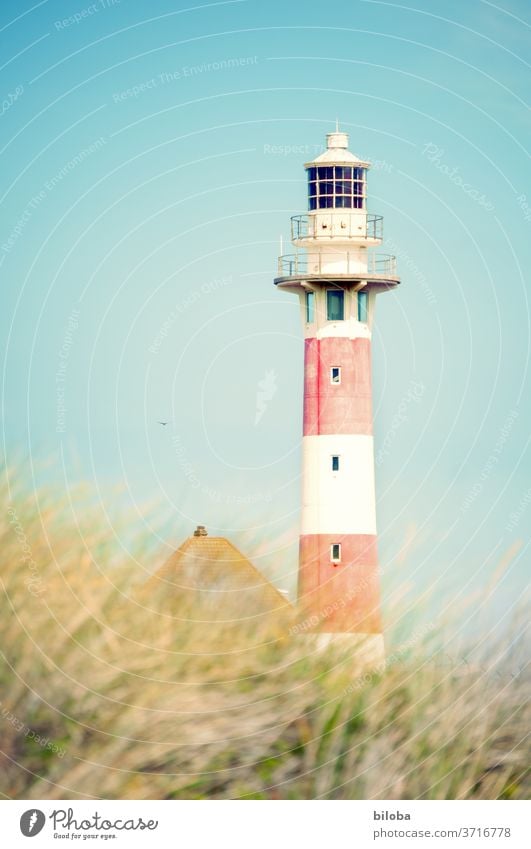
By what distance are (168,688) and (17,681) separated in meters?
1.13

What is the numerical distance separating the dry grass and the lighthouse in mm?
21808

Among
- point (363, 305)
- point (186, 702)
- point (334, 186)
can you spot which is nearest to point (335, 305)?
point (363, 305)

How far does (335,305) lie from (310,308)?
1.79 feet

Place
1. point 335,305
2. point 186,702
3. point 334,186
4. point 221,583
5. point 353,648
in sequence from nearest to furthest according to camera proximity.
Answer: point 186,702 → point 221,583 → point 353,648 → point 334,186 → point 335,305

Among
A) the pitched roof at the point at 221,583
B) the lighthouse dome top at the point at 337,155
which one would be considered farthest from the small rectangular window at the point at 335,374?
the pitched roof at the point at 221,583

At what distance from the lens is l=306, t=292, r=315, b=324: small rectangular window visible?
1588 inches

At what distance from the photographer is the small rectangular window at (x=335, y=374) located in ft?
129

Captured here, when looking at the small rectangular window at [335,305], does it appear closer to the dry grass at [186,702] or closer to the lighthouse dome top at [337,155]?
the lighthouse dome top at [337,155]

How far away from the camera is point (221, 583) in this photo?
569 inches

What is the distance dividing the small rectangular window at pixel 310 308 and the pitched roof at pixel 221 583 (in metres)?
25.0

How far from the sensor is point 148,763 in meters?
12.9

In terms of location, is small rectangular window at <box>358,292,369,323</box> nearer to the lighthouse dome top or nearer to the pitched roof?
the lighthouse dome top

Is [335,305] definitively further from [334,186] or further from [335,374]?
[334,186]

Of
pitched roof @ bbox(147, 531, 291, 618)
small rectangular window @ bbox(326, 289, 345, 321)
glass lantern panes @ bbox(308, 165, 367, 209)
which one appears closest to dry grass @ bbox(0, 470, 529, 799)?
pitched roof @ bbox(147, 531, 291, 618)
